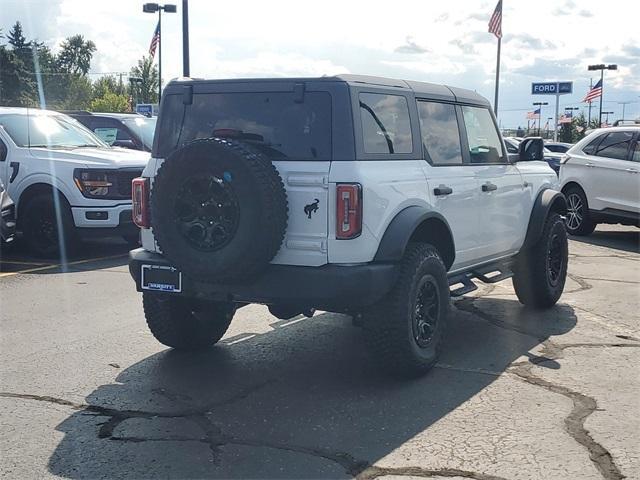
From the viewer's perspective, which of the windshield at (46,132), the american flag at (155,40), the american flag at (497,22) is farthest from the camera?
the american flag at (155,40)

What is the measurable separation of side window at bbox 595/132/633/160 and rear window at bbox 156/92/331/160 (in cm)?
866

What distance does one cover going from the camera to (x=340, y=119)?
474 cm

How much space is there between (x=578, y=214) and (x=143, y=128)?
24.6ft

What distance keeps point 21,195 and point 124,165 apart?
4.50 feet

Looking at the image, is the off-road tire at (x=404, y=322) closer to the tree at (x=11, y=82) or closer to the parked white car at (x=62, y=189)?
the parked white car at (x=62, y=189)

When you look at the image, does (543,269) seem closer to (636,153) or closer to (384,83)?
(384,83)

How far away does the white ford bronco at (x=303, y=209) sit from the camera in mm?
4605

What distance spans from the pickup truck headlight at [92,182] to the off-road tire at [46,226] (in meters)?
0.32

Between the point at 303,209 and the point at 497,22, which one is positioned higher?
the point at 497,22

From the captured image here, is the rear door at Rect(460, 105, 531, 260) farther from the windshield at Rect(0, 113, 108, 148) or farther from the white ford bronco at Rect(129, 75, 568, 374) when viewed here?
the windshield at Rect(0, 113, 108, 148)

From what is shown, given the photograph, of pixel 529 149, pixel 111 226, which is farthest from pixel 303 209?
pixel 111 226

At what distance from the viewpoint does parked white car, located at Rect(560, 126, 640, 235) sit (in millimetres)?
11930

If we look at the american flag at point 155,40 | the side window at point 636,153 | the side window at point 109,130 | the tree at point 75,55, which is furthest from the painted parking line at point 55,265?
the tree at point 75,55

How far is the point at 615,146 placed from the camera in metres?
12.4
